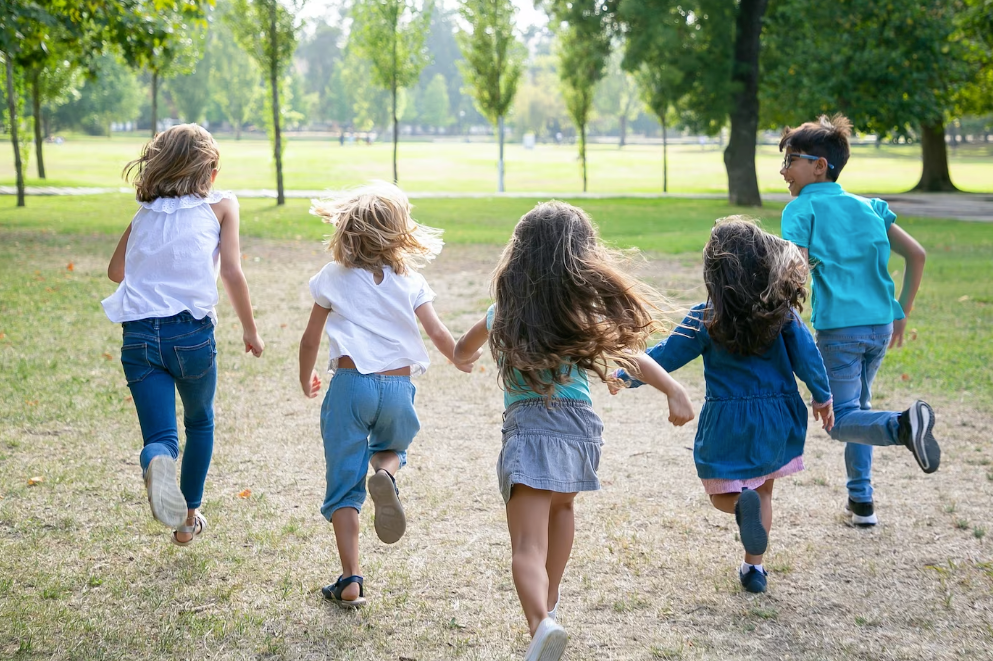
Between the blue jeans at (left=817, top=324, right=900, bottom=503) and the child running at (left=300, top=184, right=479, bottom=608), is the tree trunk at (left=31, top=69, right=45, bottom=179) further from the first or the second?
the blue jeans at (left=817, top=324, right=900, bottom=503)

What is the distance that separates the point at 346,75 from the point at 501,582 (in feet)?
270

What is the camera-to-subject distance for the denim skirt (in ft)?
10.4

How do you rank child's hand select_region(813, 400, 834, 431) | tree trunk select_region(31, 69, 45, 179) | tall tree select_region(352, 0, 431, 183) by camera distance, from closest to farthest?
child's hand select_region(813, 400, 834, 431), tree trunk select_region(31, 69, 45, 179), tall tree select_region(352, 0, 431, 183)

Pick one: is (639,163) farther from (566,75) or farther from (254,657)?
(254,657)

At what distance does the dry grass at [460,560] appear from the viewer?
3.45m

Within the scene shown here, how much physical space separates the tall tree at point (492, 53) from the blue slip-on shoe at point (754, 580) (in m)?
31.4

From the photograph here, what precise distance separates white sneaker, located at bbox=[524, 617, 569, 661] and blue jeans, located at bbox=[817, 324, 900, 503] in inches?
76.0

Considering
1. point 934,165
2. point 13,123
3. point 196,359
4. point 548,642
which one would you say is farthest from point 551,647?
point 934,165

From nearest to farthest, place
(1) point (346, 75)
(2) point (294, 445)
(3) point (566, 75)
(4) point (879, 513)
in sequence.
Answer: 1. (4) point (879, 513)
2. (2) point (294, 445)
3. (3) point (566, 75)
4. (1) point (346, 75)

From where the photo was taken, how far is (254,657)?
10.9 feet

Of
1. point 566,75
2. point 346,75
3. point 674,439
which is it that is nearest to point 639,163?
point 566,75

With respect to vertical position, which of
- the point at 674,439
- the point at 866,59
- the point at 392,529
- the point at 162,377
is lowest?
the point at 674,439

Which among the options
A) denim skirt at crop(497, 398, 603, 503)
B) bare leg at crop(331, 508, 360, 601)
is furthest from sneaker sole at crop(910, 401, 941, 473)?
bare leg at crop(331, 508, 360, 601)

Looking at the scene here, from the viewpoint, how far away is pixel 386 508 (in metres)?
Answer: 3.53
